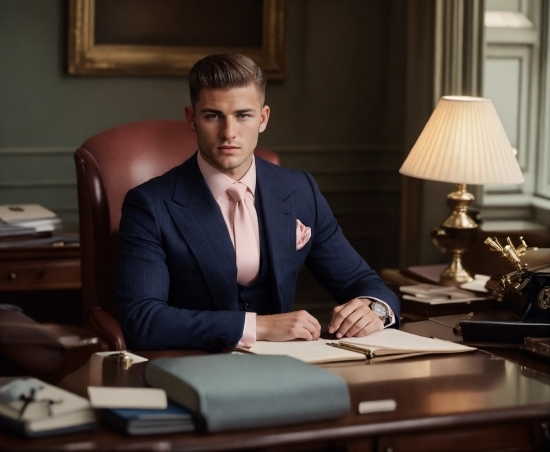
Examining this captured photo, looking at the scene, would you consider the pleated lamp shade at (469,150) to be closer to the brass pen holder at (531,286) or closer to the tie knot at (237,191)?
the brass pen holder at (531,286)

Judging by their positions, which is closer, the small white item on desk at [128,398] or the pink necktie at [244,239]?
the small white item on desk at [128,398]

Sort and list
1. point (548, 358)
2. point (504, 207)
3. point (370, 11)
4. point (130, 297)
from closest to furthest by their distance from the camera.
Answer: point (548, 358) → point (130, 297) → point (504, 207) → point (370, 11)

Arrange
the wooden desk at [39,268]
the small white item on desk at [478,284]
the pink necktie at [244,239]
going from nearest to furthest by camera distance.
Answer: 1. the pink necktie at [244,239]
2. the small white item on desk at [478,284]
3. the wooden desk at [39,268]

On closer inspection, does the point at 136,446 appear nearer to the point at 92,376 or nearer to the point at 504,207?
the point at 92,376

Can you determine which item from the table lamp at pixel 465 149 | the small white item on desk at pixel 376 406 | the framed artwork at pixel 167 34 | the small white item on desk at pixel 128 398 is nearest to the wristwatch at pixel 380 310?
the table lamp at pixel 465 149

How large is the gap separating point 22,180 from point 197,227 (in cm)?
210

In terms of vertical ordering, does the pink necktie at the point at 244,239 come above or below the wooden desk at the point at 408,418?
above

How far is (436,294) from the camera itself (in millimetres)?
3326

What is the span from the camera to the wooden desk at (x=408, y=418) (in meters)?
1.61

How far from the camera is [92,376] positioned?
2012mm

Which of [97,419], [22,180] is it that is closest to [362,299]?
[97,419]

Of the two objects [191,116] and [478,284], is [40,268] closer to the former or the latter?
[191,116]

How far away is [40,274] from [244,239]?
1.44 meters

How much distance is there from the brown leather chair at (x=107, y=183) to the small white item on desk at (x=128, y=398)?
122 centimetres
